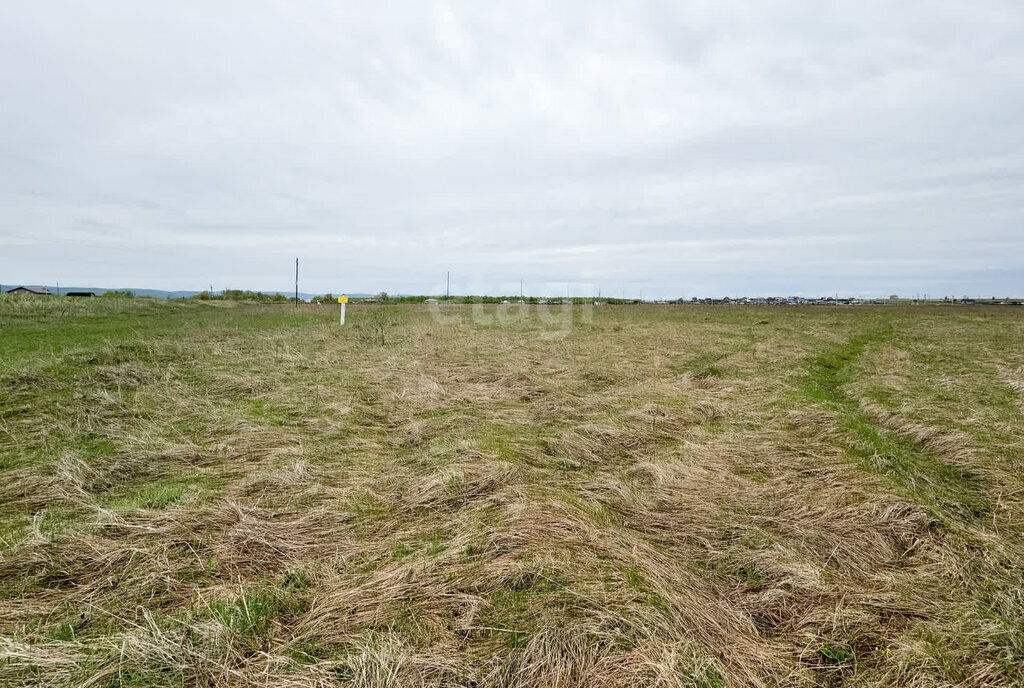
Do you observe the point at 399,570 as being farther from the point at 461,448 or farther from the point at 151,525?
the point at 461,448

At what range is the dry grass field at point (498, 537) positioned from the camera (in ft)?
8.14

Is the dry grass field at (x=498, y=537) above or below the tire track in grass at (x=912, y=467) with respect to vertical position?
below

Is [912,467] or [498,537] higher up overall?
[912,467]

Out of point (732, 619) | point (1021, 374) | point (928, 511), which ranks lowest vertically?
point (732, 619)

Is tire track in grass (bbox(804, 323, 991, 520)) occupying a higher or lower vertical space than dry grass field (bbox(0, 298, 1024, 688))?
Result: higher

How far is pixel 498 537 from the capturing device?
11.8ft

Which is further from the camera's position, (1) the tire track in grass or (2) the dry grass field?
(1) the tire track in grass

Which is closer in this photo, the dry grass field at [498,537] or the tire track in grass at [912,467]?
the dry grass field at [498,537]

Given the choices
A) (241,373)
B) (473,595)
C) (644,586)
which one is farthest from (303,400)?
(644,586)

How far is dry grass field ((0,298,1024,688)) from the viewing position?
248 cm

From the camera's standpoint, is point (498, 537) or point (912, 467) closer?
point (498, 537)

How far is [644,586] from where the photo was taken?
10.0 feet

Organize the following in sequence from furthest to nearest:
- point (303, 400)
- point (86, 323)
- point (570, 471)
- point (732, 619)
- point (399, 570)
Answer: point (86, 323), point (303, 400), point (570, 471), point (399, 570), point (732, 619)

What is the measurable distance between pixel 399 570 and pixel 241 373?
28.1 ft
